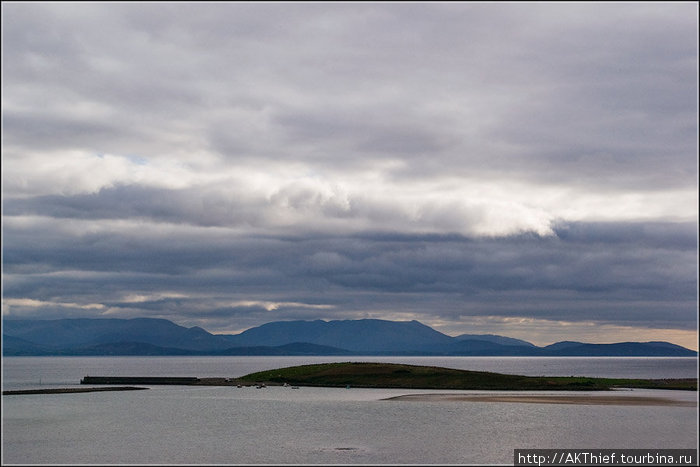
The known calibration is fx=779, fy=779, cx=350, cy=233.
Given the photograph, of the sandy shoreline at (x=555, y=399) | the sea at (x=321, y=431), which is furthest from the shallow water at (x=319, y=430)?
the sandy shoreline at (x=555, y=399)

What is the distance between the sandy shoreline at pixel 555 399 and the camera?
505 ft

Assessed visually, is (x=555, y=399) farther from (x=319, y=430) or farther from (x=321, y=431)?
(x=321, y=431)

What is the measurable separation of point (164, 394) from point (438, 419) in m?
92.0

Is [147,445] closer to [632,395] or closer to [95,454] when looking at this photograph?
[95,454]

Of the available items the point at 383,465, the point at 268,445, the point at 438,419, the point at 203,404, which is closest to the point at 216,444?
the point at 268,445

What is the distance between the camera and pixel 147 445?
98.9 m

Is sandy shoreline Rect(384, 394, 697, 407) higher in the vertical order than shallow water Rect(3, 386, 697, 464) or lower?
lower

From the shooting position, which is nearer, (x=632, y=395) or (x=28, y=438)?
(x=28, y=438)

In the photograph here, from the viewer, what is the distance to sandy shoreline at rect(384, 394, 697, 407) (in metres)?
154

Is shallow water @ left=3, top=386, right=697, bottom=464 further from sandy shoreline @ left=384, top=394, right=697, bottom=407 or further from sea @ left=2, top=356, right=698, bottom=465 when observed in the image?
sandy shoreline @ left=384, top=394, right=697, bottom=407

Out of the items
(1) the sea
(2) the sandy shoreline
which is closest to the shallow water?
(1) the sea

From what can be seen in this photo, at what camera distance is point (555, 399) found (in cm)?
16588

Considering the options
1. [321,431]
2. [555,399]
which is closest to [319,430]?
[321,431]

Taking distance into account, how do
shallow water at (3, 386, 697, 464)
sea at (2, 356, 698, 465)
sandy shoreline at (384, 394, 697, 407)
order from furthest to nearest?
1. sandy shoreline at (384, 394, 697, 407)
2. shallow water at (3, 386, 697, 464)
3. sea at (2, 356, 698, 465)
